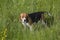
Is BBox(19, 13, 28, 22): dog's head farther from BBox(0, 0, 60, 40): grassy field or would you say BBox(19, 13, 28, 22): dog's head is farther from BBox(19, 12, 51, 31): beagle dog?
BBox(0, 0, 60, 40): grassy field

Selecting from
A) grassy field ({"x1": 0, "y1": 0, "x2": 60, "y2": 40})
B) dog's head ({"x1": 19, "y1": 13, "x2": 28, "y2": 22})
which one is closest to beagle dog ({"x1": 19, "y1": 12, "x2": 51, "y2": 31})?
dog's head ({"x1": 19, "y1": 13, "x2": 28, "y2": 22})

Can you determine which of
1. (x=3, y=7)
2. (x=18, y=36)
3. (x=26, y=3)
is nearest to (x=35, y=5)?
(x=26, y=3)

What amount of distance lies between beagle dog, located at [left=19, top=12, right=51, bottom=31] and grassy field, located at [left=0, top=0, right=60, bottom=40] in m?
0.16

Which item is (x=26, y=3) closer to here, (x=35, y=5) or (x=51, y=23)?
(x=35, y=5)

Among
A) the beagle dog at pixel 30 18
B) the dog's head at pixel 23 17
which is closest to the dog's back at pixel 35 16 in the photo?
the beagle dog at pixel 30 18

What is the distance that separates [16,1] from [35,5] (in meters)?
0.75

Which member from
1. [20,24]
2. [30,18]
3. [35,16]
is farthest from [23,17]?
[35,16]

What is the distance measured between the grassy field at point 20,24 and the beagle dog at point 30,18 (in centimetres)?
16

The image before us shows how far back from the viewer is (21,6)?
8.80 meters

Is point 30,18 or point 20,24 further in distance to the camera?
point 30,18

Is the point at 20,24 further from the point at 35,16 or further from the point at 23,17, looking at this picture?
the point at 35,16

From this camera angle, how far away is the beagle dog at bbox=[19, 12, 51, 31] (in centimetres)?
766

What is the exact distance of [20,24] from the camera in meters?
7.61

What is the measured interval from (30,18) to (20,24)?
460 millimetres
